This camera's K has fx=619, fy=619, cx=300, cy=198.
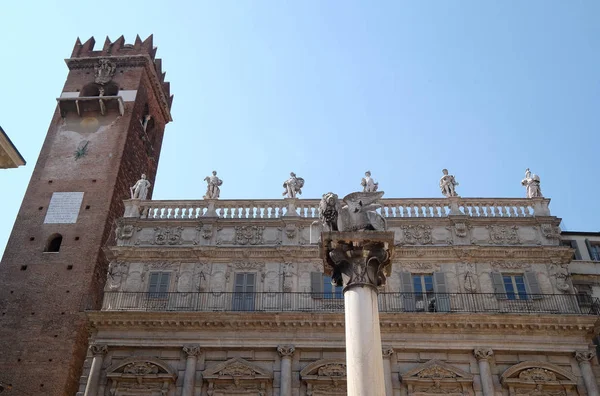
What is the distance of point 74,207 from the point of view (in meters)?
34.2

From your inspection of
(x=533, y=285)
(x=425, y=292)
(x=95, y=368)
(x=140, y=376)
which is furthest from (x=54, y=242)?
(x=533, y=285)

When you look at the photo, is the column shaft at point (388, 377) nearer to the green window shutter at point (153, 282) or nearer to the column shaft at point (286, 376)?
the column shaft at point (286, 376)

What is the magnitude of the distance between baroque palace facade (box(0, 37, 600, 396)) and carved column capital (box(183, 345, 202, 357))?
0.19 ft

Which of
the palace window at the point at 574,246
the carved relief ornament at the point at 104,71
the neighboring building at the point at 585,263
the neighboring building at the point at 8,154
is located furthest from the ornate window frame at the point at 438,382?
the carved relief ornament at the point at 104,71

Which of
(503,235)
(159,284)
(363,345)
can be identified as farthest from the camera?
(503,235)

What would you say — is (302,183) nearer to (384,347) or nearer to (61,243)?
(384,347)

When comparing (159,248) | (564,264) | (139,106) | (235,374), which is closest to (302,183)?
(159,248)

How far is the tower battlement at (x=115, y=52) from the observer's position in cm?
4162

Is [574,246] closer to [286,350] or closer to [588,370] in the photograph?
[588,370]

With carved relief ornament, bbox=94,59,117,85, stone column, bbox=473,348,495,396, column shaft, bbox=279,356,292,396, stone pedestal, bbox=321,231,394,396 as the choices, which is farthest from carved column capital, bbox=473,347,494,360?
carved relief ornament, bbox=94,59,117,85

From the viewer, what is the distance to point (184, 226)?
29.5m

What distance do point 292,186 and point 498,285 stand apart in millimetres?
10461

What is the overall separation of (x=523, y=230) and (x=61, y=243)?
2330cm

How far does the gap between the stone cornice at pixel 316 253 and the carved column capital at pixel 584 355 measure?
4322 millimetres
